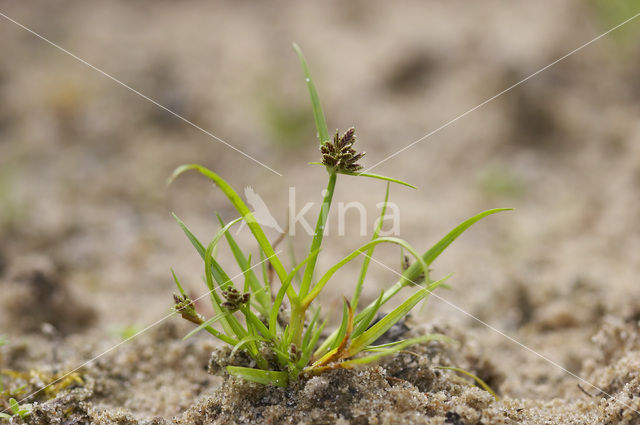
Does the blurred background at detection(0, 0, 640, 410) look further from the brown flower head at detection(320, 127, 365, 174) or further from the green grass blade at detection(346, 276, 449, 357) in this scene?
the brown flower head at detection(320, 127, 365, 174)

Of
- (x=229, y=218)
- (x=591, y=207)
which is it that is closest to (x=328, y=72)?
(x=229, y=218)

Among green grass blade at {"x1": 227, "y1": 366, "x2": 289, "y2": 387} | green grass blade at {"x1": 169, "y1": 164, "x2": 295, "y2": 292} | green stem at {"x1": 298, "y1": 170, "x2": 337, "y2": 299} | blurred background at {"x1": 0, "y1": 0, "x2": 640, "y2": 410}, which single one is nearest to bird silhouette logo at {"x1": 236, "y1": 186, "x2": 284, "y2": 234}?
green grass blade at {"x1": 169, "y1": 164, "x2": 295, "y2": 292}

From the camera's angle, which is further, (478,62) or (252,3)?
(252,3)

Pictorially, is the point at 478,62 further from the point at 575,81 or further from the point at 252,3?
the point at 252,3

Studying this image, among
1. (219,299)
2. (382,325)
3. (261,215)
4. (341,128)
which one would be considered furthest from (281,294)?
(341,128)

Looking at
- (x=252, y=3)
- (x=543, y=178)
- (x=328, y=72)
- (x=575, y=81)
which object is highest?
(x=252, y=3)

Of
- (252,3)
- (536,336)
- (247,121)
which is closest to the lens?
(536,336)
